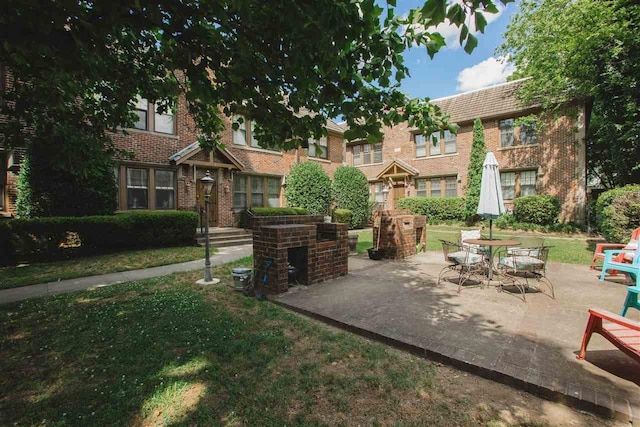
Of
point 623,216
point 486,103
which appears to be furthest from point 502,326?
point 486,103

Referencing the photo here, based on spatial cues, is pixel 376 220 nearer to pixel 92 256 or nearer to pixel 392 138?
pixel 92 256

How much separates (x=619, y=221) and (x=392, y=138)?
15752mm

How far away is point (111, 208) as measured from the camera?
33.9ft

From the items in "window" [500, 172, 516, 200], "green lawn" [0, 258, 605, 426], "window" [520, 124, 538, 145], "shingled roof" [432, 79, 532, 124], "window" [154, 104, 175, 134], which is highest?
"shingled roof" [432, 79, 532, 124]

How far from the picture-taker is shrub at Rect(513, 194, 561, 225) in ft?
49.9

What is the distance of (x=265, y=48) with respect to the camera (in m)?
3.37

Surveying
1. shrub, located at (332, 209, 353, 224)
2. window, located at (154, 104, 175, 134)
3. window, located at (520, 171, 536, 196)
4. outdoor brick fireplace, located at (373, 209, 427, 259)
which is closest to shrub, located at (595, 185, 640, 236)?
outdoor brick fireplace, located at (373, 209, 427, 259)

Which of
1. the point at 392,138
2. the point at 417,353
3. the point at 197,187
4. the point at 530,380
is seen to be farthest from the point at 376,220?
the point at 392,138

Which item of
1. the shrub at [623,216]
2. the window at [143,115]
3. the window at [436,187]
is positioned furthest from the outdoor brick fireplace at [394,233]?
the window at [436,187]

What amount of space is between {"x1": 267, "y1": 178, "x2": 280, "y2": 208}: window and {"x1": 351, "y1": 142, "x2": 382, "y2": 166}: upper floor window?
9715 mm

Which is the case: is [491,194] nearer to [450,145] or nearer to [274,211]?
[274,211]

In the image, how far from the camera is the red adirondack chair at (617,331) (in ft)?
8.93

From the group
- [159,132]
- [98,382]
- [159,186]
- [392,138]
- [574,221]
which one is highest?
[392,138]

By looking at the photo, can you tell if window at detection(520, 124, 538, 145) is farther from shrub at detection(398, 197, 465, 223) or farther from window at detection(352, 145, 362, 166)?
window at detection(352, 145, 362, 166)
